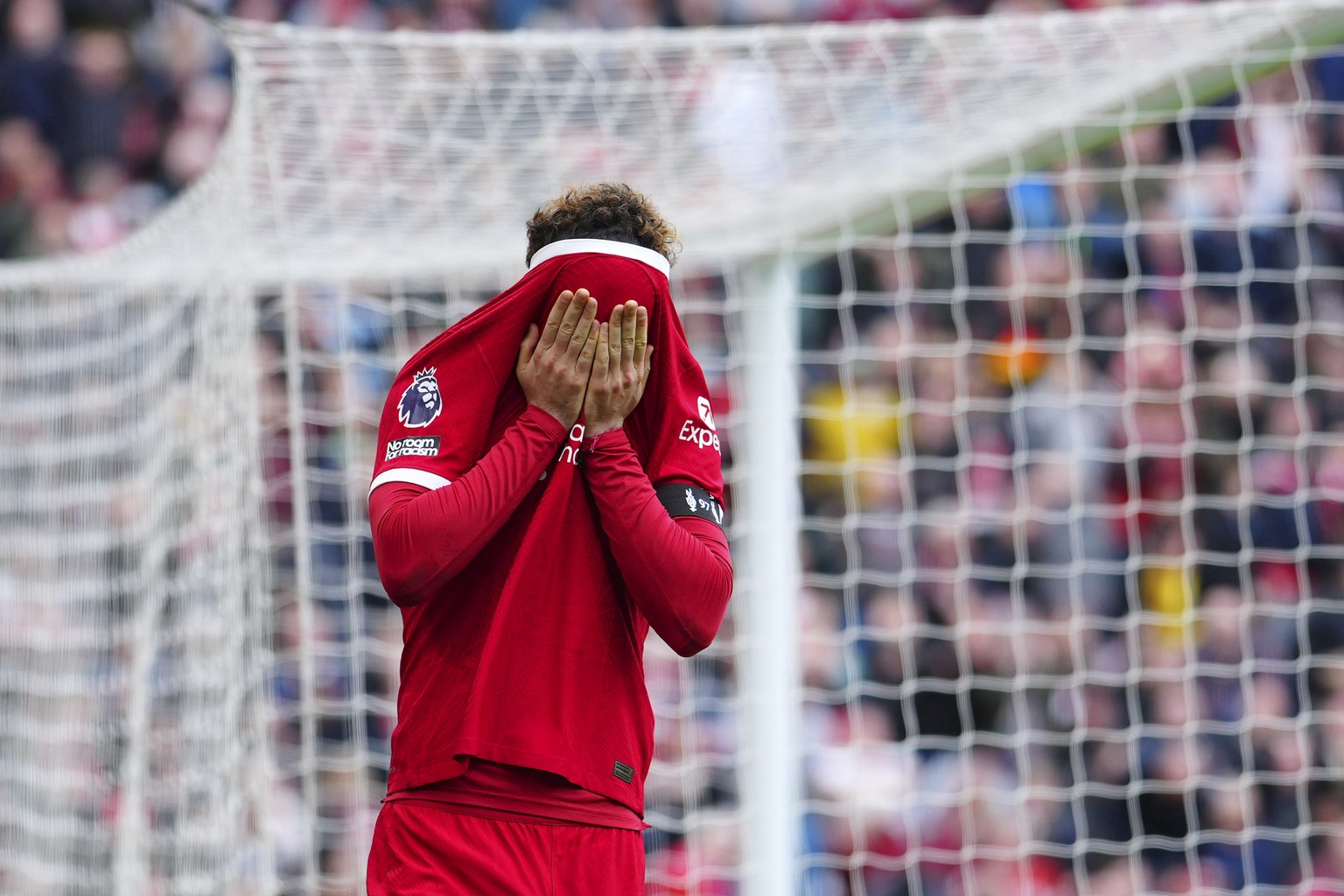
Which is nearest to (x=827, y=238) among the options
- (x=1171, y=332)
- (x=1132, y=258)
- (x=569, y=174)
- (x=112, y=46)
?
(x=569, y=174)

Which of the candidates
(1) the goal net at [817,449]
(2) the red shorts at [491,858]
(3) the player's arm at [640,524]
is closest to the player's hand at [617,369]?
(3) the player's arm at [640,524]

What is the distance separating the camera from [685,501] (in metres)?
1.62

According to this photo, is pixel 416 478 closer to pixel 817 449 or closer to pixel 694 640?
pixel 694 640

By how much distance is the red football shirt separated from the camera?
153 cm

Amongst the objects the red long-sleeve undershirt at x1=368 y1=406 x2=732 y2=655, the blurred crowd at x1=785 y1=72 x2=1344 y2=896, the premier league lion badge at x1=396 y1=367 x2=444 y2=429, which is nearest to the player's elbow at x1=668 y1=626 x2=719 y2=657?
the red long-sleeve undershirt at x1=368 y1=406 x2=732 y2=655

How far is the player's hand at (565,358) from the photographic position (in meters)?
1.56

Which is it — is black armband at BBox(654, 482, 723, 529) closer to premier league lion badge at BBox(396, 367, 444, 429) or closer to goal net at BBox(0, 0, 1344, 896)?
premier league lion badge at BBox(396, 367, 444, 429)

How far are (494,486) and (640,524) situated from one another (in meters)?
0.15

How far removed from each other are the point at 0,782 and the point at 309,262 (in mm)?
1938

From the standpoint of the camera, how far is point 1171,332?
16.2 ft

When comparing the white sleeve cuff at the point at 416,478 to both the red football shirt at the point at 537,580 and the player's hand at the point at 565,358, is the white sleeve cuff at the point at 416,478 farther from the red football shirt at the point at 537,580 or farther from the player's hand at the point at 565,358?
the player's hand at the point at 565,358

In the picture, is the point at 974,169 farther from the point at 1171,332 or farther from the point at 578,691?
the point at 578,691

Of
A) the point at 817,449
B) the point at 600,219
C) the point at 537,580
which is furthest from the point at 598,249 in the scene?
the point at 817,449

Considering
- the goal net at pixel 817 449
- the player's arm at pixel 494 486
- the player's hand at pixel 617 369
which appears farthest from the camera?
the goal net at pixel 817 449
